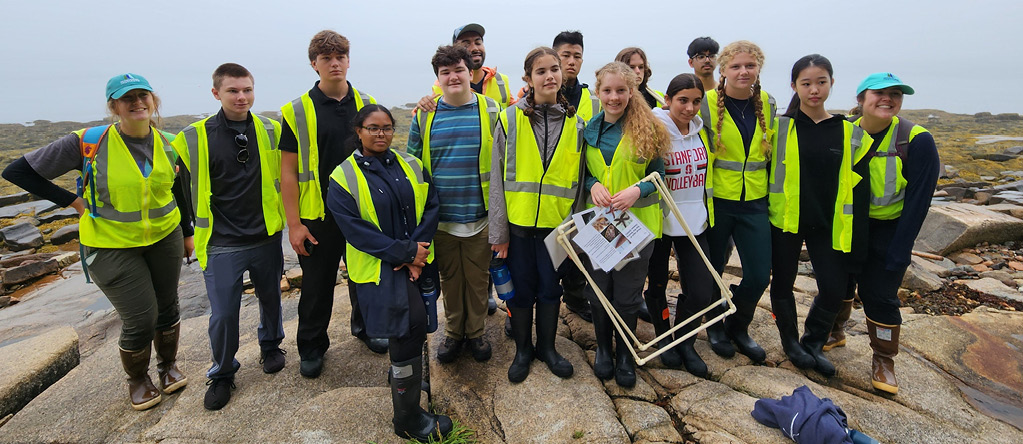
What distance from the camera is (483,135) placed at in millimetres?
4012

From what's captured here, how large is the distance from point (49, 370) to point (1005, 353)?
9.71 m

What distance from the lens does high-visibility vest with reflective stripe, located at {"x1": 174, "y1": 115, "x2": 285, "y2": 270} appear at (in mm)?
3916

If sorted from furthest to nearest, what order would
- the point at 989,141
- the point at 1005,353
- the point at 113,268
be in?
1. the point at 989,141
2. the point at 1005,353
3. the point at 113,268

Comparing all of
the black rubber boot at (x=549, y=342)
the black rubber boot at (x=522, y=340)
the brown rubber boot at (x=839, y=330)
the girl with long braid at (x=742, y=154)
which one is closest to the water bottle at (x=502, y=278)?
the black rubber boot at (x=522, y=340)

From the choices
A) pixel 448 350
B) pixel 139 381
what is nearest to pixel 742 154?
pixel 448 350

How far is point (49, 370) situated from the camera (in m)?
5.25

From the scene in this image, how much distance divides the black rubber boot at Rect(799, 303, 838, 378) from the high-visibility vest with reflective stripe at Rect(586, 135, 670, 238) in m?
1.88

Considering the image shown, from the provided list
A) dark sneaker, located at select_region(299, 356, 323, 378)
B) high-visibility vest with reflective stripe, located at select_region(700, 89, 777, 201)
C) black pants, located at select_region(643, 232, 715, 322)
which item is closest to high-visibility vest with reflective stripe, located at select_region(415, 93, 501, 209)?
black pants, located at select_region(643, 232, 715, 322)

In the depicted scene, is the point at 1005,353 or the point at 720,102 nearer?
the point at 720,102

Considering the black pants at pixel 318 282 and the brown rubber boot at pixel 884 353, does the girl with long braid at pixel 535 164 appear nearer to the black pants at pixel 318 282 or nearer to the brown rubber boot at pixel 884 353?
the black pants at pixel 318 282

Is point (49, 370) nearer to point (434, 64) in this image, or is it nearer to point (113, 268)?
point (113, 268)

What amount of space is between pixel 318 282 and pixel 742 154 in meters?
3.77

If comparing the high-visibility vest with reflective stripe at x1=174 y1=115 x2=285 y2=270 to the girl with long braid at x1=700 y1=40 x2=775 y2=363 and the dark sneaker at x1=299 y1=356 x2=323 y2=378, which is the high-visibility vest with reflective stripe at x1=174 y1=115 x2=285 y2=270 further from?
the girl with long braid at x1=700 y1=40 x2=775 y2=363

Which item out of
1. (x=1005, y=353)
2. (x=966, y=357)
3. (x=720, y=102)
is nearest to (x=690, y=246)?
(x=720, y=102)
